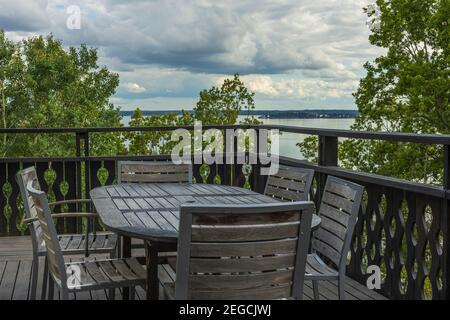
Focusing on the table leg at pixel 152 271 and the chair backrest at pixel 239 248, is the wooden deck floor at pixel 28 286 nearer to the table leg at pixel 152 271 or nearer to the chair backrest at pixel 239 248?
the table leg at pixel 152 271

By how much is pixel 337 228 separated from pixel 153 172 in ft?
6.47

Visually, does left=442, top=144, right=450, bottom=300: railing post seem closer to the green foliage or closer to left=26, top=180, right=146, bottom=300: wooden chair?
left=26, top=180, right=146, bottom=300: wooden chair

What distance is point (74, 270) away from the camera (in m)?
2.65

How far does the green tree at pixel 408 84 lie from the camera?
16.0 metres

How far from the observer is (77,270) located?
264 centimetres

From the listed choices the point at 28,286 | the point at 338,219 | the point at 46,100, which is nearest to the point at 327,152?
the point at 338,219

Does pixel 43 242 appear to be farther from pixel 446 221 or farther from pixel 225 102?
pixel 225 102

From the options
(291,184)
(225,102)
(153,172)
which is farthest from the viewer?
(225,102)

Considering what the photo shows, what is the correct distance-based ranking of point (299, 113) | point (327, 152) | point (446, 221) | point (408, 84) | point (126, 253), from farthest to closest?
point (408, 84) → point (299, 113) → point (327, 152) → point (126, 253) → point (446, 221)

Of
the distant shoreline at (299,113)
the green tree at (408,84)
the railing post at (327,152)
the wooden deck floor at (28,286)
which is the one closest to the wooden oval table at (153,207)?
the wooden deck floor at (28,286)

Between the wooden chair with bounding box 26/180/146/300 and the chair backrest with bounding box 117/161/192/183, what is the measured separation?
1.45 m

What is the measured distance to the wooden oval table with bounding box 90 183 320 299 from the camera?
7.64 ft
